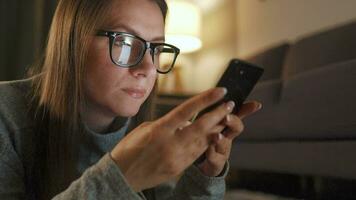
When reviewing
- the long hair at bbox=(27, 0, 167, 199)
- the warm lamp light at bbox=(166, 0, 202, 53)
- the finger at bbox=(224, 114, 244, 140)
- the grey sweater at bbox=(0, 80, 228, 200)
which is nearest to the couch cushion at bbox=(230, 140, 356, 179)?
the grey sweater at bbox=(0, 80, 228, 200)

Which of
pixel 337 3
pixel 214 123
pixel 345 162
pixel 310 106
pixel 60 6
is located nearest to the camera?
pixel 214 123

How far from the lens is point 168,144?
0.37 m

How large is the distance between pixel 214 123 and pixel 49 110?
1.11 feet

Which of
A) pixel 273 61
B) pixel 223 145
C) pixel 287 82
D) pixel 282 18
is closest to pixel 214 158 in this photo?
pixel 223 145

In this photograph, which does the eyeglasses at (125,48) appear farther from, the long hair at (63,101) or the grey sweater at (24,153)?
the grey sweater at (24,153)

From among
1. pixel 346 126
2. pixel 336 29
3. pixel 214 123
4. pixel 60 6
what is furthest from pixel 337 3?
pixel 214 123

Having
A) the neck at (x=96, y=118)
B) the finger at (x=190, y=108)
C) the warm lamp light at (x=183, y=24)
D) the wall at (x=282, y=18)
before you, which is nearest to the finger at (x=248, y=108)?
the finger at (x=190, y=108)

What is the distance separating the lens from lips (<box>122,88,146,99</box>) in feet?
1.84

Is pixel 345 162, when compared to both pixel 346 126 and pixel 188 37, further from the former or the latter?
pixel 188 37

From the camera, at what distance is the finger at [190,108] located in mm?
355

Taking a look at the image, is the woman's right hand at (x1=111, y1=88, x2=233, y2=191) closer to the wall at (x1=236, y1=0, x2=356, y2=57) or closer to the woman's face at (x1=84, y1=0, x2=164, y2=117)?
the woman's face at (x1=84, y1=0, x2=164, y2=117)

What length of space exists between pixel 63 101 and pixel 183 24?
176cm

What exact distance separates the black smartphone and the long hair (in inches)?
9.8

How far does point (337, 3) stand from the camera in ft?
5.16
